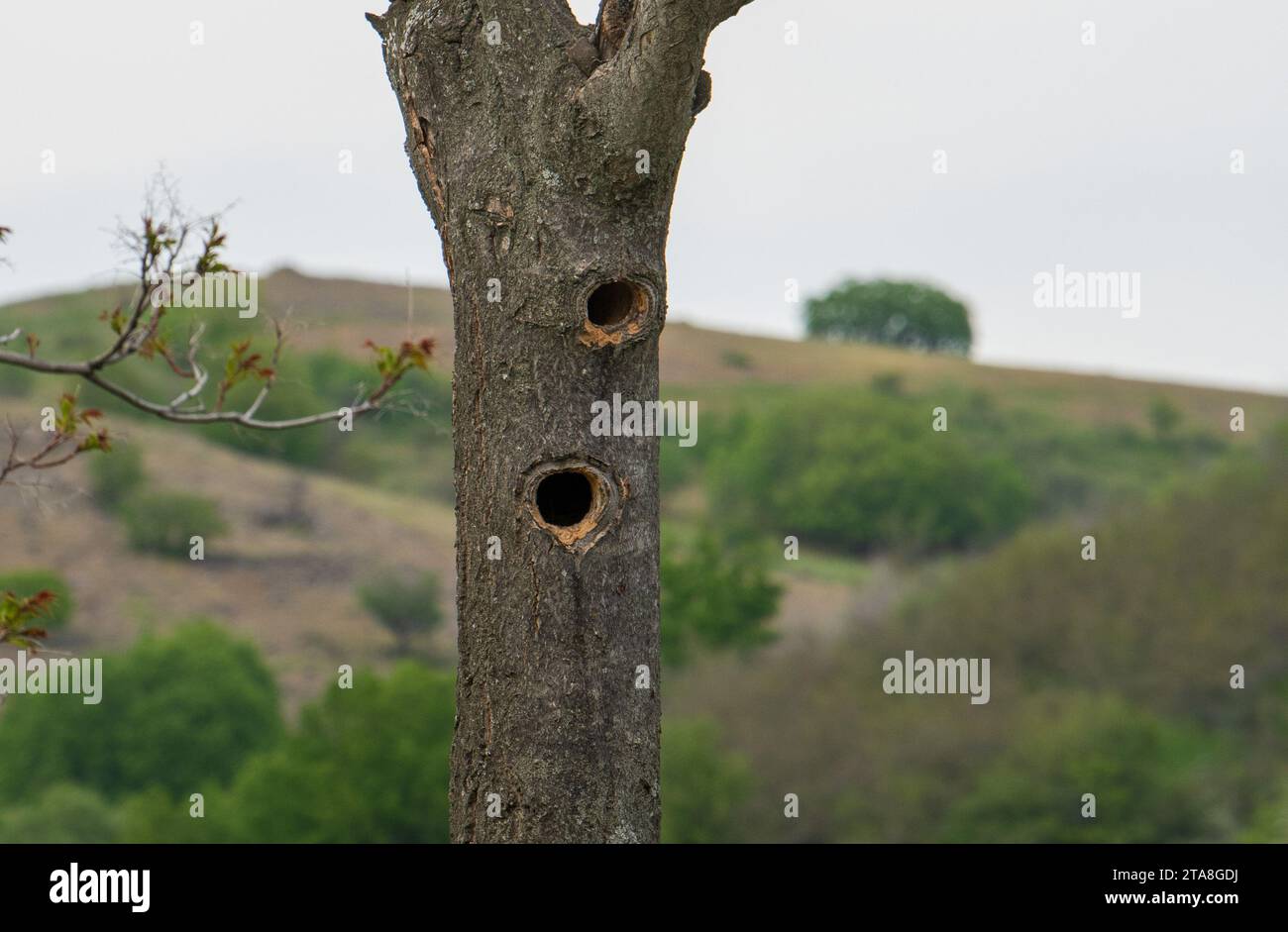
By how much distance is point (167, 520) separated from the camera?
214 ft

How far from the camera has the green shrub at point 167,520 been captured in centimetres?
6438

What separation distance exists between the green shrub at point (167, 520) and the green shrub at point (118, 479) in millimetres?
633

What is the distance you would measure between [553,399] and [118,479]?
6485cm

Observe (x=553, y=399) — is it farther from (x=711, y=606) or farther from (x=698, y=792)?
(x=711, y=606)

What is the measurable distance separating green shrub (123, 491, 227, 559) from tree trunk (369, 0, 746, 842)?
59972 millimetres

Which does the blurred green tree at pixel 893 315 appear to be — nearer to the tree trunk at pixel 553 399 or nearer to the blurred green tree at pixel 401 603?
the blurred green tree at pixel 401 603

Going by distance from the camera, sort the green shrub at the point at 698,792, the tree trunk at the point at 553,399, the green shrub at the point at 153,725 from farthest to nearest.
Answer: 1. the green shrub at the point at 153,725
2. the green shrub at the point at 698,792
3. the tree trunk at the point at 553,399

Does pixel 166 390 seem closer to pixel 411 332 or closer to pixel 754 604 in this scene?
pixel 754 604

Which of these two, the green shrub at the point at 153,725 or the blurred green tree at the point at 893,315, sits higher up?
the blurred green tree at the point at 893,315

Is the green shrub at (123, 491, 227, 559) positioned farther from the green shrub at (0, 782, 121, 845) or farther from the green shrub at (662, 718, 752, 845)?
the green shrub at (662, 718, 752, 845)

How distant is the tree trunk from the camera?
5492 mm

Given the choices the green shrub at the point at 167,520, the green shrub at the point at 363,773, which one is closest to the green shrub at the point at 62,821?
the green shrub at the point at 363,773

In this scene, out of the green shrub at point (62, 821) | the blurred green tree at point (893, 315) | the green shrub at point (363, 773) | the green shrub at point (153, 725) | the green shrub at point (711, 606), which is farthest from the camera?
the blurred green tree at point (893, 315)

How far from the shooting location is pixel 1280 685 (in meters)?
48.5
